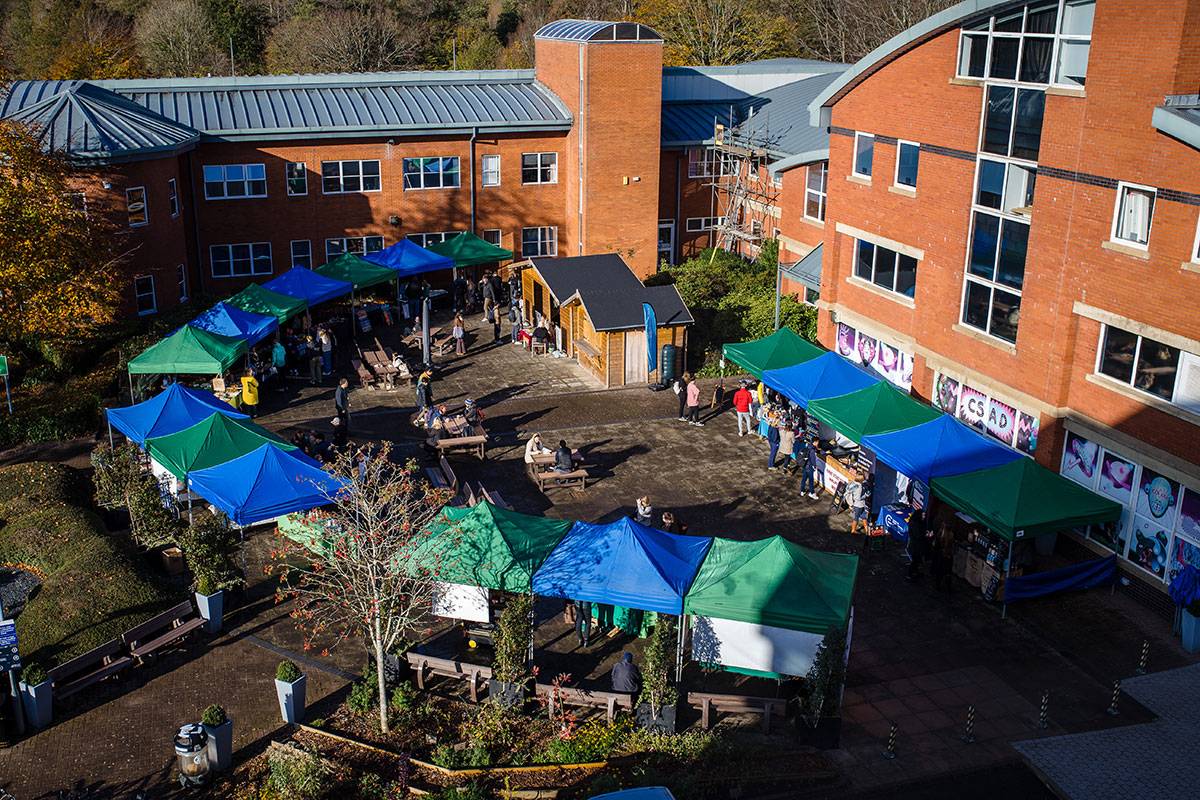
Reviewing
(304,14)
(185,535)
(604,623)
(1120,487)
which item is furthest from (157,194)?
(304,14)

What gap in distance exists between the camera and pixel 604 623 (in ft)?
67.5

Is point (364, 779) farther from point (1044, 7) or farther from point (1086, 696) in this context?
point (1044, 7)

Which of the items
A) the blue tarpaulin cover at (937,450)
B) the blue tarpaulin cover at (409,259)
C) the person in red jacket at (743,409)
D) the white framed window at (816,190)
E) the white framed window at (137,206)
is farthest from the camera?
the blue tarpaulin cover at (409,259)

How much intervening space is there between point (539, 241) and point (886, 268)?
19383mm

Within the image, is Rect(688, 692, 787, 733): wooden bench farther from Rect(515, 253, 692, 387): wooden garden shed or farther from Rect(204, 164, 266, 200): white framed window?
Rect(204, 164, 266, 200): white framed window

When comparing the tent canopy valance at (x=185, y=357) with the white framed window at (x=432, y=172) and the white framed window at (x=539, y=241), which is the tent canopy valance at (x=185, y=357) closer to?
the white framed window at (x=432, y=172)

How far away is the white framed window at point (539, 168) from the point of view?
44.1 metres

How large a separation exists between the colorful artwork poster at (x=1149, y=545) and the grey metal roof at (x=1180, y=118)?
22.9 feet

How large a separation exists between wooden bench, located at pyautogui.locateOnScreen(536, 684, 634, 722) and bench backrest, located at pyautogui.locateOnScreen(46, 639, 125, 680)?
7.36 meters

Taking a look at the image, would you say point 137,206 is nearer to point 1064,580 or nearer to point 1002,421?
point 1002,421

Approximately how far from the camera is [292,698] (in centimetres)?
1733

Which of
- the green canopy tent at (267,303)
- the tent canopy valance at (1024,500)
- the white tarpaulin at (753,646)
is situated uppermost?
the green canopy tent at (267,303)

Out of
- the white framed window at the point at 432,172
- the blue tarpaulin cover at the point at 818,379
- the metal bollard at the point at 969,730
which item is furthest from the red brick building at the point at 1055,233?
the white framed window at the point at 432,172

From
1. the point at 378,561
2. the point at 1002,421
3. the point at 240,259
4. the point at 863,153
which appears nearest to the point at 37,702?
the point at 378,561
